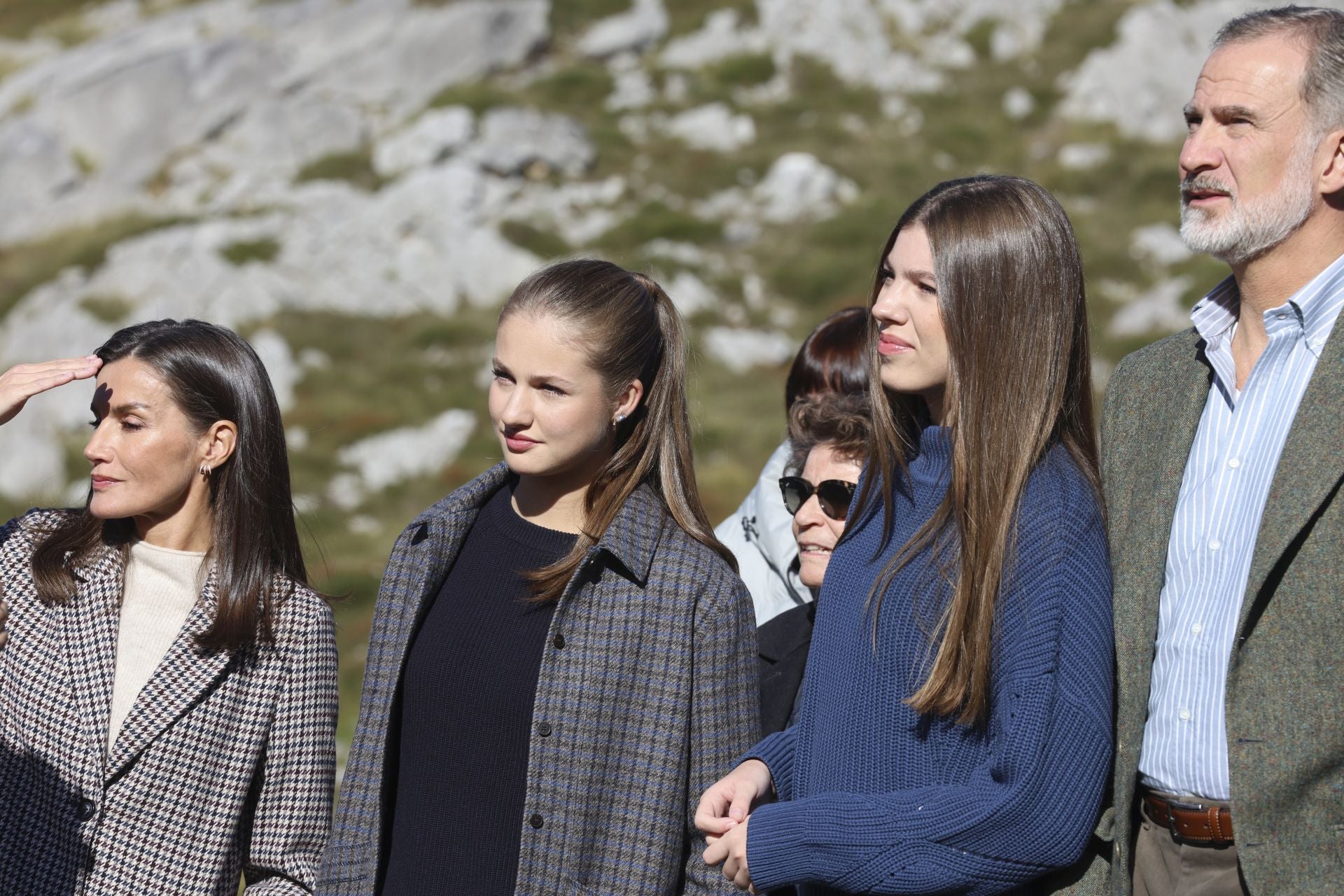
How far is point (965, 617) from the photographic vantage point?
8.45ft

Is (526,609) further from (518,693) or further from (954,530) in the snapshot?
(954,530)

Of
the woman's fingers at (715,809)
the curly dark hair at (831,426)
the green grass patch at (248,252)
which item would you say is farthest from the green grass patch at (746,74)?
the woman's fingers at (715,809)

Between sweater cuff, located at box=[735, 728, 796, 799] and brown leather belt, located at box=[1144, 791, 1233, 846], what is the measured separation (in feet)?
2.60

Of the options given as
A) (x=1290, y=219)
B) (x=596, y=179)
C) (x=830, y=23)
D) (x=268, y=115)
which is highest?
(x=830, y=23)

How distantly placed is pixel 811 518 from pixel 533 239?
1485cm

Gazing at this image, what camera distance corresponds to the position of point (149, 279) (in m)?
17.6

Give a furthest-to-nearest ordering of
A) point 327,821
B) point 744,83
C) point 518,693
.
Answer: point 744,83, point 327,821, point 518,693

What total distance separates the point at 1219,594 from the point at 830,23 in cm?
2276

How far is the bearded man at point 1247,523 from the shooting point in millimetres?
2338

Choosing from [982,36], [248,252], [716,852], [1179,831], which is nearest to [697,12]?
[982,36]

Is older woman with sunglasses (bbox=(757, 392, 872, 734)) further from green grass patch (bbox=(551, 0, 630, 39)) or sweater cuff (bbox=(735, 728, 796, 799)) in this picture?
green grass patch (bbox=(551, 0, 630, 39))

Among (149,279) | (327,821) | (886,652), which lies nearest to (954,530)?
(886,652)

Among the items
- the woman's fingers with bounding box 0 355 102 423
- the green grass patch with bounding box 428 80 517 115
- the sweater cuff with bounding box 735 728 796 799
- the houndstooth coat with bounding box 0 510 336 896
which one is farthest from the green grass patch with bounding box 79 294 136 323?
the sweater cuff with bounding box 735 728 796 799

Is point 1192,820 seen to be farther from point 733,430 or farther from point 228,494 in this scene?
point 733,430
